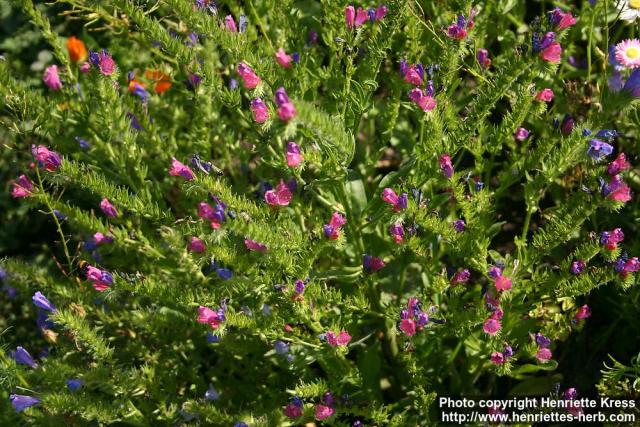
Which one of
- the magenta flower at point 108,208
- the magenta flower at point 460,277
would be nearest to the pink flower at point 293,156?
the magenta flower at point 460,277

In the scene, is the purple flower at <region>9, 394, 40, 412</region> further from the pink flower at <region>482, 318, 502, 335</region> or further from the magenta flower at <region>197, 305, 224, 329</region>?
the pink flower at <region>482, 318, 502, 335</region>

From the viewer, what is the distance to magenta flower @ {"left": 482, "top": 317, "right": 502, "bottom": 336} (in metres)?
2.14

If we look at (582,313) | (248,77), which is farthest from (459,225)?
(248,77)

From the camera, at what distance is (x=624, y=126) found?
9.21ft

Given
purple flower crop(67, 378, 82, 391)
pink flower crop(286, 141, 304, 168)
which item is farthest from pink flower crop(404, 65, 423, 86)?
purple flower crop(67, 378, 82, 391)

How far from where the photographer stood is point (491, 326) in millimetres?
2152

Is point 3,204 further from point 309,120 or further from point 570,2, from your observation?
point 570,2

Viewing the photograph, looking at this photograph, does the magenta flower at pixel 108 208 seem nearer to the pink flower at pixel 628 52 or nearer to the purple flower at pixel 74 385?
the purple flower at pixel 74 385

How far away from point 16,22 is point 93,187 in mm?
2571

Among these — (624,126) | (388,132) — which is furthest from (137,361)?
(624,126)

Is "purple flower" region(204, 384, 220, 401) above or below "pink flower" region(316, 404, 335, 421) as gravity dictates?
above

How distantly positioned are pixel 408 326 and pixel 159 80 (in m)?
1.48

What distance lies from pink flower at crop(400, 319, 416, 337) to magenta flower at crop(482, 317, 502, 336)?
0.23 m

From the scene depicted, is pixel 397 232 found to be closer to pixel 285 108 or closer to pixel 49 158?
pixel 285 108
